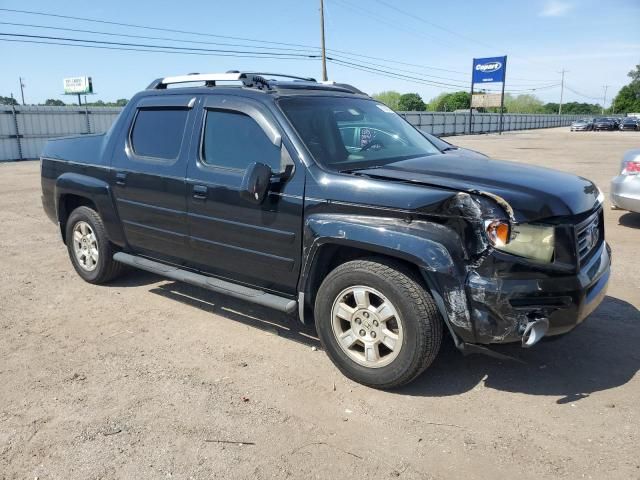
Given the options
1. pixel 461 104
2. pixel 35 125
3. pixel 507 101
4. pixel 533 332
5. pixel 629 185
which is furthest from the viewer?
pixel 507 101

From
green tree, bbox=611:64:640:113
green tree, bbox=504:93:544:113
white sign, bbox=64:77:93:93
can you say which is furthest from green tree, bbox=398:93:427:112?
white sign, bbox=64:77:93:93

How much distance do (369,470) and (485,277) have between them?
1194mm

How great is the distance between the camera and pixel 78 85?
52.2 m

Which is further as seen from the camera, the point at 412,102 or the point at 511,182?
the point at 412,102

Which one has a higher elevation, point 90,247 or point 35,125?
point 35,125

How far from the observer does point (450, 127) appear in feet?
156

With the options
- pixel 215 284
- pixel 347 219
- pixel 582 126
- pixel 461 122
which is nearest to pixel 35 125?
pixel 215 284

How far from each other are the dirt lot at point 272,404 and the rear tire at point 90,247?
0.55 meters

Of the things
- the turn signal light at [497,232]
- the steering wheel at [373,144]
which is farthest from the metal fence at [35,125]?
the turn signal light at [497,232]

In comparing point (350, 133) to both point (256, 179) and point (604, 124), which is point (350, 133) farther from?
point (604, 124)

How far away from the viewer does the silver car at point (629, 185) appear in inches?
294

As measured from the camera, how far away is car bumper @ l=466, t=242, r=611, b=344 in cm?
303

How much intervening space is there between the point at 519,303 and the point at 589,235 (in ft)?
2.80

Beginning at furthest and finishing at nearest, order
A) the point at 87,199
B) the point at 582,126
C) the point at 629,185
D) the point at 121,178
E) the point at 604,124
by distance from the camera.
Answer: the point at 582,126
the point at 604,124
the point at 629,185
the point at 87,199
the point at 121,178
